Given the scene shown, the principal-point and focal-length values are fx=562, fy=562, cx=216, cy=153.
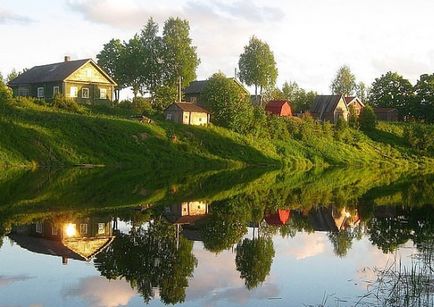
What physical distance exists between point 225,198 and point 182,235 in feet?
44.3

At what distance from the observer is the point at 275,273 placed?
1902 centimetres

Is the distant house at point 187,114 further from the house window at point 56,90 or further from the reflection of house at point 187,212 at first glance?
the reflection of house at point 187,212

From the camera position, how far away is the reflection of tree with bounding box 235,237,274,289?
59.8ft

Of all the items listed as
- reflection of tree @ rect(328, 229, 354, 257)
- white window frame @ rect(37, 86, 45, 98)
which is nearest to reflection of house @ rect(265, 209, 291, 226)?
reflection of tree @ rect(328, 229, 354, 257)

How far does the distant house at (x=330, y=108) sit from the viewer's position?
110 metres

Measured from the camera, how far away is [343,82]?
510 ft

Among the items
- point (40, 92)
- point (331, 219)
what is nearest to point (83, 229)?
point (331, 219)

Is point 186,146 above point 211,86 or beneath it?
beneath

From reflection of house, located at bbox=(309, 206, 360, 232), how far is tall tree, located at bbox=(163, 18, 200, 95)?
61.7 m

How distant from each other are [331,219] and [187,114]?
156ft

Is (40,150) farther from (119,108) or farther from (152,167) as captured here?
(119,108)

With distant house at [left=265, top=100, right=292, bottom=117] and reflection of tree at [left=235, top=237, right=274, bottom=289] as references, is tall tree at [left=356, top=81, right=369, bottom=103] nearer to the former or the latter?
distant house at [left=265, top=100, right=292, bottom=117]

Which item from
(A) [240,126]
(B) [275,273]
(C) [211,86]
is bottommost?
(B) [275,273]

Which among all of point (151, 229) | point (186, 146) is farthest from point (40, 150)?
point (151, 229)
